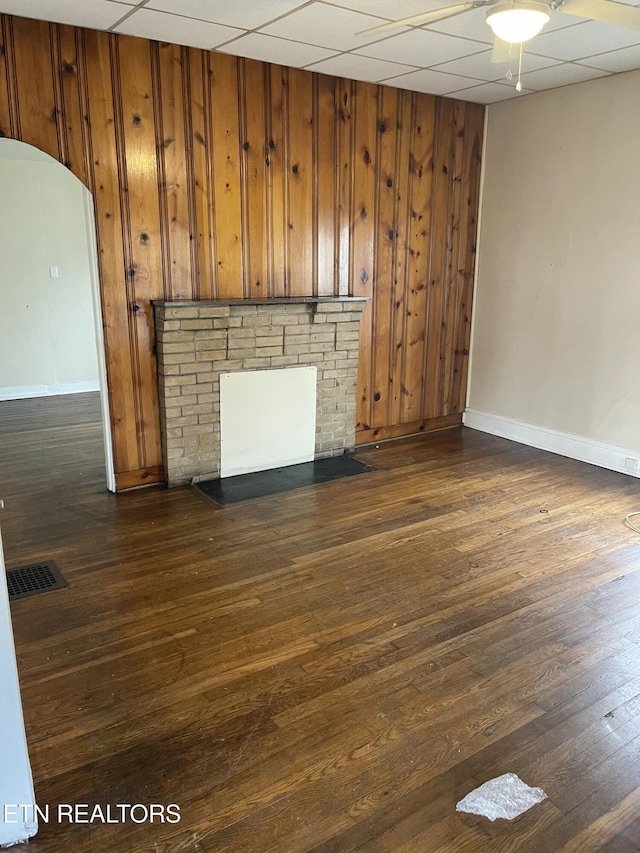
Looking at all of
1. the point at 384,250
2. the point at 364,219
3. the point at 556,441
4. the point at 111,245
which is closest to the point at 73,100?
the point at 111,245

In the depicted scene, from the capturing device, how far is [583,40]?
359cm

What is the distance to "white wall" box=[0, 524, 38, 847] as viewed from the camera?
5.22 feet

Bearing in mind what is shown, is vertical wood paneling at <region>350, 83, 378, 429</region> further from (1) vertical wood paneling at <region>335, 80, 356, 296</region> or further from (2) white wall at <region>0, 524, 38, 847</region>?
(2) white wall at <region>0, 524, 38, 847</region>

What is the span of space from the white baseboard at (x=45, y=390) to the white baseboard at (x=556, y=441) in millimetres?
4134

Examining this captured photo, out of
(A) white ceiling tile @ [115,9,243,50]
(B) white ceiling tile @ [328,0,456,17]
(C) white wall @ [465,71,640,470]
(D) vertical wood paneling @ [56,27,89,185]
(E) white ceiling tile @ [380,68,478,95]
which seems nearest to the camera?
(B) white ceiling tile @ [328,0,456,17]

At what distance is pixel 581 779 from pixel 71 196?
6.81m

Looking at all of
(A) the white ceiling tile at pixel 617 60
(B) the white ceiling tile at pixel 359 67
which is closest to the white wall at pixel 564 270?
(A) the white ceiling tile at pixel 617 60

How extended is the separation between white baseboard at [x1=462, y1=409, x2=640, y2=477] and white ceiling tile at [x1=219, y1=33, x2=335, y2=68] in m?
3.16

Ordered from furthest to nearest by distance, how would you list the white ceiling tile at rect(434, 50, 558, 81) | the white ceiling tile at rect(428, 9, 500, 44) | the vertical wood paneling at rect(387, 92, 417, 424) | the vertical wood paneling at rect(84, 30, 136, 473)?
the vertical wood paneling at rect(387, 92, 417, 424) < the white ceiling tile at rect(434, 50, 558, 81) < the vertical wood paneling at rect(84, 30, 136, 473) < the white ceiling tile at rect(428, 9, 500, 44)

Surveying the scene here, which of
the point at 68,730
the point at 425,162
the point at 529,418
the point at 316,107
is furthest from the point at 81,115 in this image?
the point at 529,418

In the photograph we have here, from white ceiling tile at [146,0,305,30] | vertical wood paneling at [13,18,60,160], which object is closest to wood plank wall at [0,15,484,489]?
vertical wood paneling at [13,18,60,160]

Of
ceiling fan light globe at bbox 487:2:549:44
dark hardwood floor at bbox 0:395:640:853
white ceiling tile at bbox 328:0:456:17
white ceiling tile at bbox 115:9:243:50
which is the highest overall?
white ceiling tile at bbox 115:9:243:50

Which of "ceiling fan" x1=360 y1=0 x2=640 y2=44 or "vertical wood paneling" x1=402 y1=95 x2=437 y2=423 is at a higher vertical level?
"ceiling fan" x1=360 y1=0 x2=640 y2=44

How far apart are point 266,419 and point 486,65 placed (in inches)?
108
